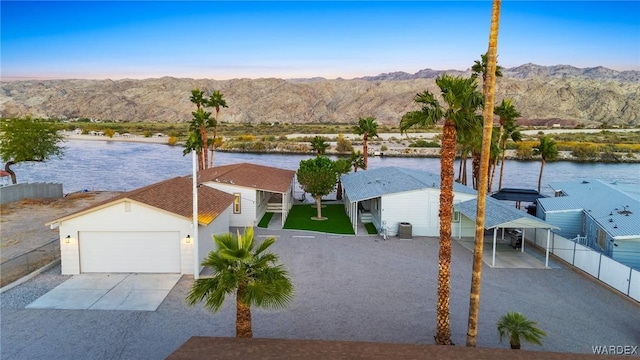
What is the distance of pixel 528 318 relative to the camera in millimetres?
14188

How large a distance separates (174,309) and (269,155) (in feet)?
219

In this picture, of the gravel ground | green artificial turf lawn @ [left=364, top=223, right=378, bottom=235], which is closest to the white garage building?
the gravel ground

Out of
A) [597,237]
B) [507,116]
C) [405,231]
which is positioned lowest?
[405,231]

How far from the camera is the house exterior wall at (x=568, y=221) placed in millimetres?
23500

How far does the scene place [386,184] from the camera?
87.9ft

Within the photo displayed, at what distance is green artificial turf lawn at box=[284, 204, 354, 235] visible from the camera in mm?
26297

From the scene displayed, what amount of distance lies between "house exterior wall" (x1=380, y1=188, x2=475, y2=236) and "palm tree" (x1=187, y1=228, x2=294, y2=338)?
15019 millimetres

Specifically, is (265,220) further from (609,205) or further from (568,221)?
(609,205)

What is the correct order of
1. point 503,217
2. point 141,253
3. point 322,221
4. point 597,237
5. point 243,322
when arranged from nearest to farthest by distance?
point 243,322 < point 141,253 < point 503,217 < point 597,237 < point 322,221

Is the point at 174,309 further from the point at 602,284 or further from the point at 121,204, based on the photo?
the point at 602,284

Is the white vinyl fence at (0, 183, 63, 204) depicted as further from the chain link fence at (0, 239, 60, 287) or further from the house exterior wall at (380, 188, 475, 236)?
the house exterior wall at (380, 188, 475, 236)

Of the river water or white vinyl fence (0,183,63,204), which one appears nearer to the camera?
white vinyl fence (0,183,63,204)

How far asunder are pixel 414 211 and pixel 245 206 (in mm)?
9875

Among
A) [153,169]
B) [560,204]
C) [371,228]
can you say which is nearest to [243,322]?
[371,228]
